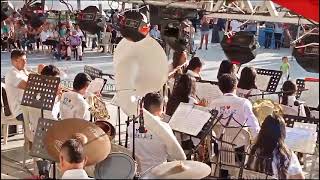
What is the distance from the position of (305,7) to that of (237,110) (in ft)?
5.38

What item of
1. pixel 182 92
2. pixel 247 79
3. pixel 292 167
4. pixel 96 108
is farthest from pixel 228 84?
pixel 96 108

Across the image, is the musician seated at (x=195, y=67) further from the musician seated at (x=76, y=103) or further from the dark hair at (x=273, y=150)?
the dark hair at (x=273, y=150)

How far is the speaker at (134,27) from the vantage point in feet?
19.2

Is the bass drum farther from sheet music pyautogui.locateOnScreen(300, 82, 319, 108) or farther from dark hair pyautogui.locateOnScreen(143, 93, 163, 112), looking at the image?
dark hair pyautogui.locateOnScreen(143, 93, 163, 112)

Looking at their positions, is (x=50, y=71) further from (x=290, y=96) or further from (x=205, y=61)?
(x=205, y=61)

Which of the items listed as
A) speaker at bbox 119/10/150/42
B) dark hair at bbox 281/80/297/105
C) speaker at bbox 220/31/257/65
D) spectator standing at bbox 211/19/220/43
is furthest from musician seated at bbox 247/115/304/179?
spectator standing at bbox 211/19/220/43

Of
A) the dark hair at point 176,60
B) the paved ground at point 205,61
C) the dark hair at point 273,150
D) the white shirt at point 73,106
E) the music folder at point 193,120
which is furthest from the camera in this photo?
the paved ground at point 205,61

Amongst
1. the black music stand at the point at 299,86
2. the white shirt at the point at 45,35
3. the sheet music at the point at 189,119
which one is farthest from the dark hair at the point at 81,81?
the white shirt at the point at 45,35

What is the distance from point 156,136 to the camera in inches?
209

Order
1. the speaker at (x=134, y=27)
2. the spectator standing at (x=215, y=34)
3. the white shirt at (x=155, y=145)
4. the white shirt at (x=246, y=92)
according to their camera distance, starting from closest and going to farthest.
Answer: the white shirt at (x=155, y=145) < the speaker at (x=134, y=27) < the white shirt at (x=246, y=92) < the spectator standing at (x=215, y=34)

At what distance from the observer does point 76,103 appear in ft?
20.9

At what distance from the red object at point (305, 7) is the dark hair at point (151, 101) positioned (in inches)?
59.4

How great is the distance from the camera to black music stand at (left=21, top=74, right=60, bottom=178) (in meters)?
6.55

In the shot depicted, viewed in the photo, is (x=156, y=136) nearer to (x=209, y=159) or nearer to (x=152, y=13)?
(x=209, y=159)
